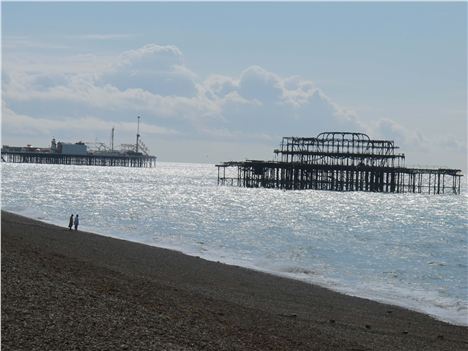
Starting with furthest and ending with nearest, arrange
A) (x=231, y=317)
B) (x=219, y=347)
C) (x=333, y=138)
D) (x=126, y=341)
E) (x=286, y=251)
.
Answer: (x=333, y=138) < (x=286, y=251) < (x=231, y=317) < (x=219, y=347) < (x=126, y=341)

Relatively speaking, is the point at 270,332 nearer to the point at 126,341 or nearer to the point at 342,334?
the point at 342,334

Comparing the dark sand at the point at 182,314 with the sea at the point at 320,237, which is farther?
the sea at the point at 320,237

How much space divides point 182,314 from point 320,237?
33125 mm

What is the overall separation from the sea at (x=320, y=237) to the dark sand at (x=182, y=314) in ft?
9.64

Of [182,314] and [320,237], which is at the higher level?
[182,314]

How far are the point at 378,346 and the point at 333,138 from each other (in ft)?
294

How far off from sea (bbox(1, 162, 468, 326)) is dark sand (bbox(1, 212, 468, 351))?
9.64 ft

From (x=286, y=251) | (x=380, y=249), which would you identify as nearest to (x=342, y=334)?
(x=286, y=251)

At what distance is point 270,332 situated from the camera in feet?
48.3

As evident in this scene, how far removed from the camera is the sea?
27469 millimetres

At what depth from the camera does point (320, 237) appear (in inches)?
1858

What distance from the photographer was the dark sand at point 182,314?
11930 millimetres

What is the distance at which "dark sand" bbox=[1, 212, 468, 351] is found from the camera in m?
11.9

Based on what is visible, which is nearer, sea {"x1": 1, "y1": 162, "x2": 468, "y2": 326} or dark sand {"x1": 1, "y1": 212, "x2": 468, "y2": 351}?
dark sand {"x1": 1, "y1": 212, "x2": 468, "y2": 351}
